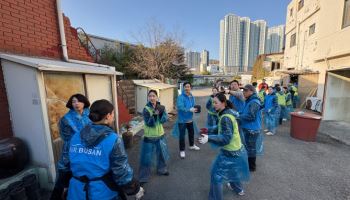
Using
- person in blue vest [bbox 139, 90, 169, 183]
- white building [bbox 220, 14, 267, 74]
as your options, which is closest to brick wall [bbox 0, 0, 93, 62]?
person in blue vest [bbox 139, 90, 169, 183]

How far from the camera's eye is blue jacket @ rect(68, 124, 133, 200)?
151cm

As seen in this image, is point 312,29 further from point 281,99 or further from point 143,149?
point 143,149

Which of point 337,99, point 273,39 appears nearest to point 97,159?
point 337,99

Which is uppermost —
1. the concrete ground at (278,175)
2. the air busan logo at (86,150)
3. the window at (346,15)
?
the window at (346,15)

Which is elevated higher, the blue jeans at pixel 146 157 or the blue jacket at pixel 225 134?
the blue jacket at pixel 225 134

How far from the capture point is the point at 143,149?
11.4 feet

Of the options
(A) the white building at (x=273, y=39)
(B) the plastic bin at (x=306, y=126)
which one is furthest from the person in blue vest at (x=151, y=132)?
(A) the white building at (x=273, y=39)

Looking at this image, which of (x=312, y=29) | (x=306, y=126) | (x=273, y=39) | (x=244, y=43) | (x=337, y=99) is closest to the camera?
(x=306, y=126)

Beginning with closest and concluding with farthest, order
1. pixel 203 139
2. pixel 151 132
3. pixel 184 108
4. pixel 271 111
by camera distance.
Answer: pixel 203 139 → pixel 151 132 → pixel 184 108 → pixel 271 111

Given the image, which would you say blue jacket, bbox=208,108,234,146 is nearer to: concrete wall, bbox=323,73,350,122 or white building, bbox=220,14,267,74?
concrete wall, bbox=323,73,350,122

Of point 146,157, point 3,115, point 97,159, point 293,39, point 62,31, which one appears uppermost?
point 293,39

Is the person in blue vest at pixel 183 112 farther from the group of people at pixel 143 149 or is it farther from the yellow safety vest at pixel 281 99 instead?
the yellow safety vest at pixel 281 99

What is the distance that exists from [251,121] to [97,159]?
3.14 metres

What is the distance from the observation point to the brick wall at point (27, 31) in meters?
3.13
